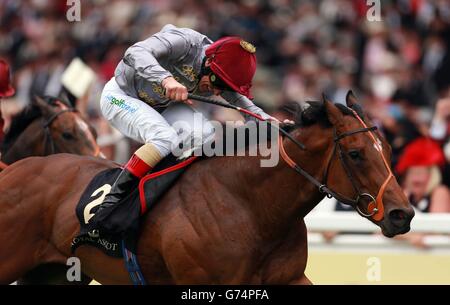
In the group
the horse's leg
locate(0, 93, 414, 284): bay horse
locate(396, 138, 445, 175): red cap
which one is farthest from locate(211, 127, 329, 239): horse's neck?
locate(396, 138, 445, 175): red cap

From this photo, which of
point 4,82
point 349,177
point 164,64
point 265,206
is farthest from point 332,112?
point 4,82

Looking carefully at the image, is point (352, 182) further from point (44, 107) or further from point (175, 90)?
point (44, 107)

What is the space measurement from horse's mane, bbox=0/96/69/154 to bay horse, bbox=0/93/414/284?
1918 millimetres

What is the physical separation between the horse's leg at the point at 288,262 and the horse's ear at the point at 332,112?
0.58 meters

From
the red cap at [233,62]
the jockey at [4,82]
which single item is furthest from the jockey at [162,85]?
the jockey at [4,82]

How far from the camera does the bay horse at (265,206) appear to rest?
5215 millimetres

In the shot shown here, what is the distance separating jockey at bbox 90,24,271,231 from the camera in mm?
5680

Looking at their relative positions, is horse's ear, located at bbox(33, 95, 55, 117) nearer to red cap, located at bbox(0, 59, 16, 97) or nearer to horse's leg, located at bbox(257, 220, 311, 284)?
red cap, located at bbox(0, 59, 16, 97)

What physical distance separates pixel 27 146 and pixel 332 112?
2.81 m

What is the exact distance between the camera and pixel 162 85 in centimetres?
555

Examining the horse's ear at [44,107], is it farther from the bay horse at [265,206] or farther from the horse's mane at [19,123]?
the bay horse at [265,206]
